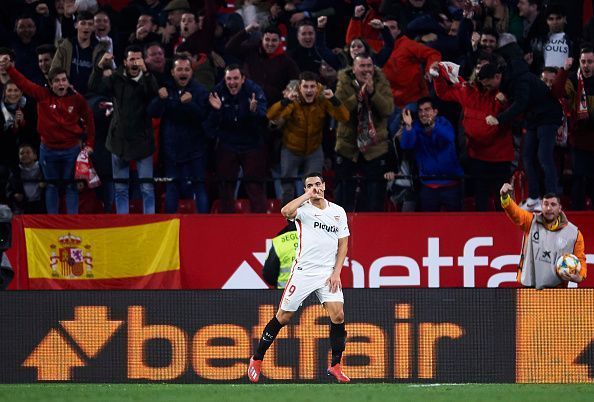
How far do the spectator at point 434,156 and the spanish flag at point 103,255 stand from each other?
330cm

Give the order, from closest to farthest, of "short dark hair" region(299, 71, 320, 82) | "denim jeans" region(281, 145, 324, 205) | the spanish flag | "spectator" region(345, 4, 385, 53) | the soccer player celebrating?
1. the soccer player celebrating
2. "short dark hair" region(299, 71, 320, 82)
3. "denim jeans" region(281, 145, 324, 205)
4. the spanish flag
5. "spectator" region(345, 4, 385, 53)

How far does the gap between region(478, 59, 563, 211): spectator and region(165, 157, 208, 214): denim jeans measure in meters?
3.78

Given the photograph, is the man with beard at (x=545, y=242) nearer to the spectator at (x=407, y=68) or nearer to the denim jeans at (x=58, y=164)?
the spectator at (x=407, y=68)

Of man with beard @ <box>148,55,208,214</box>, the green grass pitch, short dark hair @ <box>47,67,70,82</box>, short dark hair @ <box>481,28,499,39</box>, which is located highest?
short dark hair @ <box>481,28,499,39</box>

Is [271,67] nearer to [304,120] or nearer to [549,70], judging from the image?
[304,120]

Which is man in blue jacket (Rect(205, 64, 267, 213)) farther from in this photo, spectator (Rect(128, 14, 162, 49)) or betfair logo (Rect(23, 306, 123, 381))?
betfair logo (Rect(23, 306, 123, 381))

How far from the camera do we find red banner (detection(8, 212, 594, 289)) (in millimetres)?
17125

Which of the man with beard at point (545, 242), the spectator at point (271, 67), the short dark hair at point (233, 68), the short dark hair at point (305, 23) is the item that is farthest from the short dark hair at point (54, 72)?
the man with beard at point (545, 242)

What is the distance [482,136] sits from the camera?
1686 centimetres

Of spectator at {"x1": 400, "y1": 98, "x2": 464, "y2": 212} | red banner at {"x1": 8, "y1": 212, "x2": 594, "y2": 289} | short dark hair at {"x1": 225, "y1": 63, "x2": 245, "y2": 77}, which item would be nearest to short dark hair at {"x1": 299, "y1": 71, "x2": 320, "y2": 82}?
short dark hair at {"x1": 225, "y1": 63, "x2": 245, "y2": 77}

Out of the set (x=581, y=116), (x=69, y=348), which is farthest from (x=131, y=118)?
(x=581, y=116)

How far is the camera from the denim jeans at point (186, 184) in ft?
56.4

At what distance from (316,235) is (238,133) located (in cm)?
490

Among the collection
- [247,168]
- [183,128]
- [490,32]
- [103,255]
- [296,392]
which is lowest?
[296,392]
